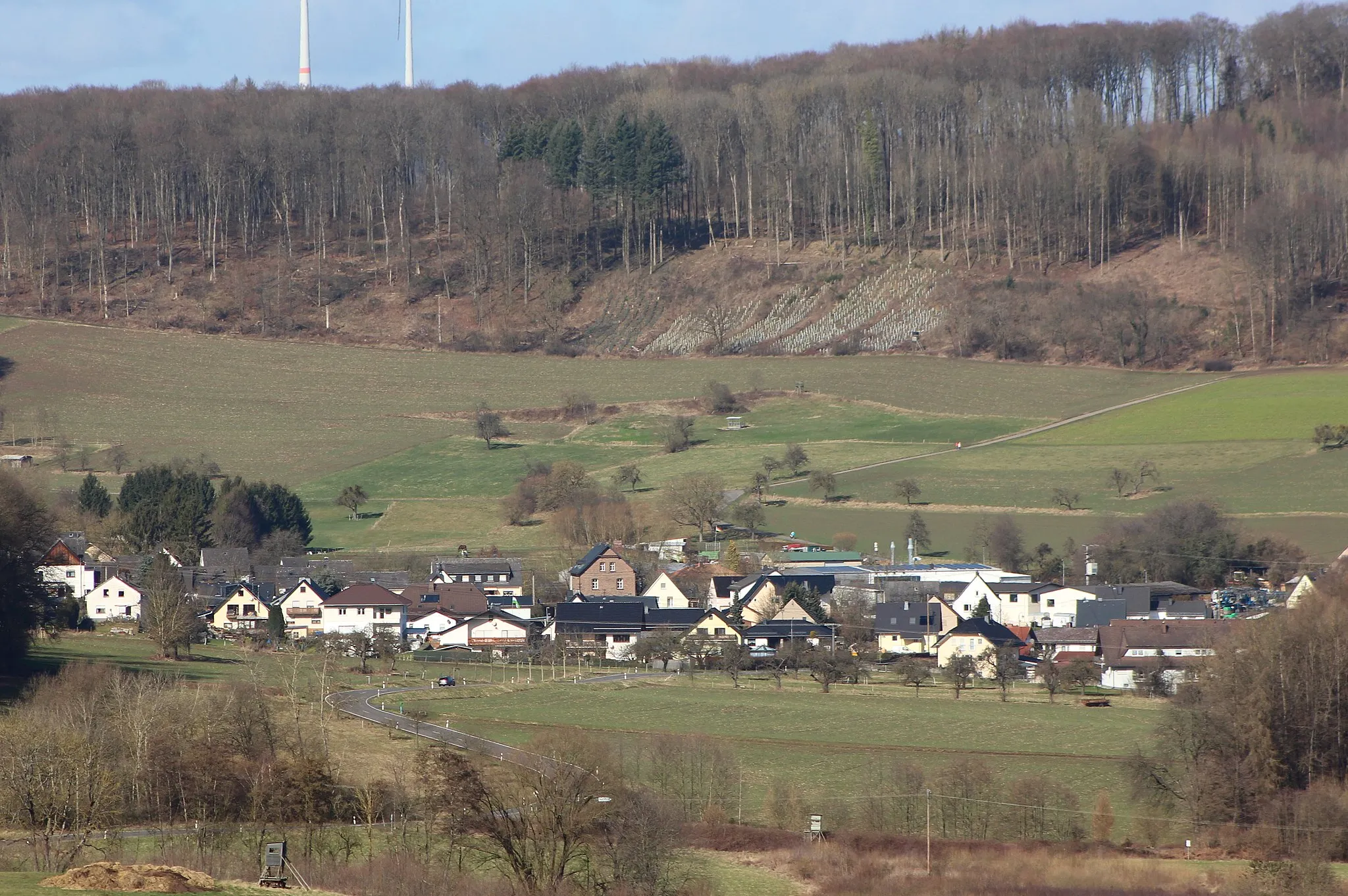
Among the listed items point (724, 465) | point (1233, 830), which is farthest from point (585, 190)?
point (1233, 830)

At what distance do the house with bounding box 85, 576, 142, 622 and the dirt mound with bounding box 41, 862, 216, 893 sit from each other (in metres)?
55.9

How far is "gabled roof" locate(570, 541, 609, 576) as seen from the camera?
81000 mm

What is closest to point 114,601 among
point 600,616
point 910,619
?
point 600,616

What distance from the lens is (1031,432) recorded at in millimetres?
98500

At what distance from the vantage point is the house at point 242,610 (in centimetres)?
7631

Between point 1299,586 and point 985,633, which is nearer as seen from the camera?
point 1299,586

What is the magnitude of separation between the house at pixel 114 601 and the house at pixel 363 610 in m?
8.80

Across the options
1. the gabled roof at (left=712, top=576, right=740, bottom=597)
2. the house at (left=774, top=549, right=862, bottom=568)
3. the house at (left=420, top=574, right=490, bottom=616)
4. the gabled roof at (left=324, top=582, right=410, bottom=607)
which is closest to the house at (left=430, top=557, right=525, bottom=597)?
the house at (left=420, top=574, right=490, bottom=616)

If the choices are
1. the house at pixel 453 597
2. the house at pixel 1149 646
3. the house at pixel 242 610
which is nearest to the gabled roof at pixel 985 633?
the house at pixel 1149 646

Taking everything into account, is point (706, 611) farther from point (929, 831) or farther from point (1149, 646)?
point (929, 831)

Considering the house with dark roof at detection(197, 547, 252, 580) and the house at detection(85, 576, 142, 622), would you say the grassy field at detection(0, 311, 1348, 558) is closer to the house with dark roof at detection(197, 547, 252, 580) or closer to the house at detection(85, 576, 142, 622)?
the house with dark roof at detection(197, 547, 252, 580)

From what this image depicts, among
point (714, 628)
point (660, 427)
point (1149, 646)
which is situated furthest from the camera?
point (660, 427)

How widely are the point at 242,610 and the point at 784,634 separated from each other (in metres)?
24.4

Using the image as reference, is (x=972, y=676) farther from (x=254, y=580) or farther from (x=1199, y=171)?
(x=1199, y=171)
